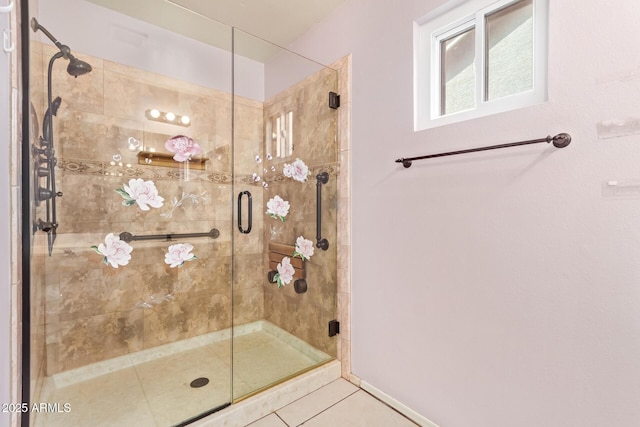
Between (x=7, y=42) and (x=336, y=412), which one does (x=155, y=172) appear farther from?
(x=336, y=412)

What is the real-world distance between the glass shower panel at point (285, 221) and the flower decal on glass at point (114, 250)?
699 mm

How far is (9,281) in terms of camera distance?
1028 millimetres

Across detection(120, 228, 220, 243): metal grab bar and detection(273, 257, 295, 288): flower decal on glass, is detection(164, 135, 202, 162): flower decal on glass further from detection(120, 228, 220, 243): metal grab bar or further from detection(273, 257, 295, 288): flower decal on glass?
detection(273, 257, 295, 288): flower decal on glass

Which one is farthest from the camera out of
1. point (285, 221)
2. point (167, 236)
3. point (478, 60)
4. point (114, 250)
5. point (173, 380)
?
point (285, 221)

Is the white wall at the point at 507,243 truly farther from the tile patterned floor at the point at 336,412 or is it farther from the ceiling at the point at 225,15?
the ceiling at the point at 225,15

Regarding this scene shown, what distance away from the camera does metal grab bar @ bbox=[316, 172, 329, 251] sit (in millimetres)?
2092

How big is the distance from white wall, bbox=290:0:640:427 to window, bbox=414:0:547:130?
71 mm

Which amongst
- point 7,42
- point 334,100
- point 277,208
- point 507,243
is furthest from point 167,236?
point 507,243

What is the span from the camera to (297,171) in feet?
6.98

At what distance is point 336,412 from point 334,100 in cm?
199

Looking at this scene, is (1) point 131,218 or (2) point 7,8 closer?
(2) point 7,8

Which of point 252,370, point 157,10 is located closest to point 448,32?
point 157,10

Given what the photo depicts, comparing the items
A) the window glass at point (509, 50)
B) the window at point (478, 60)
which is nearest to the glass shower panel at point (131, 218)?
the window at point (478, 60)

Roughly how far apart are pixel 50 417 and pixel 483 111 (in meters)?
2.66
